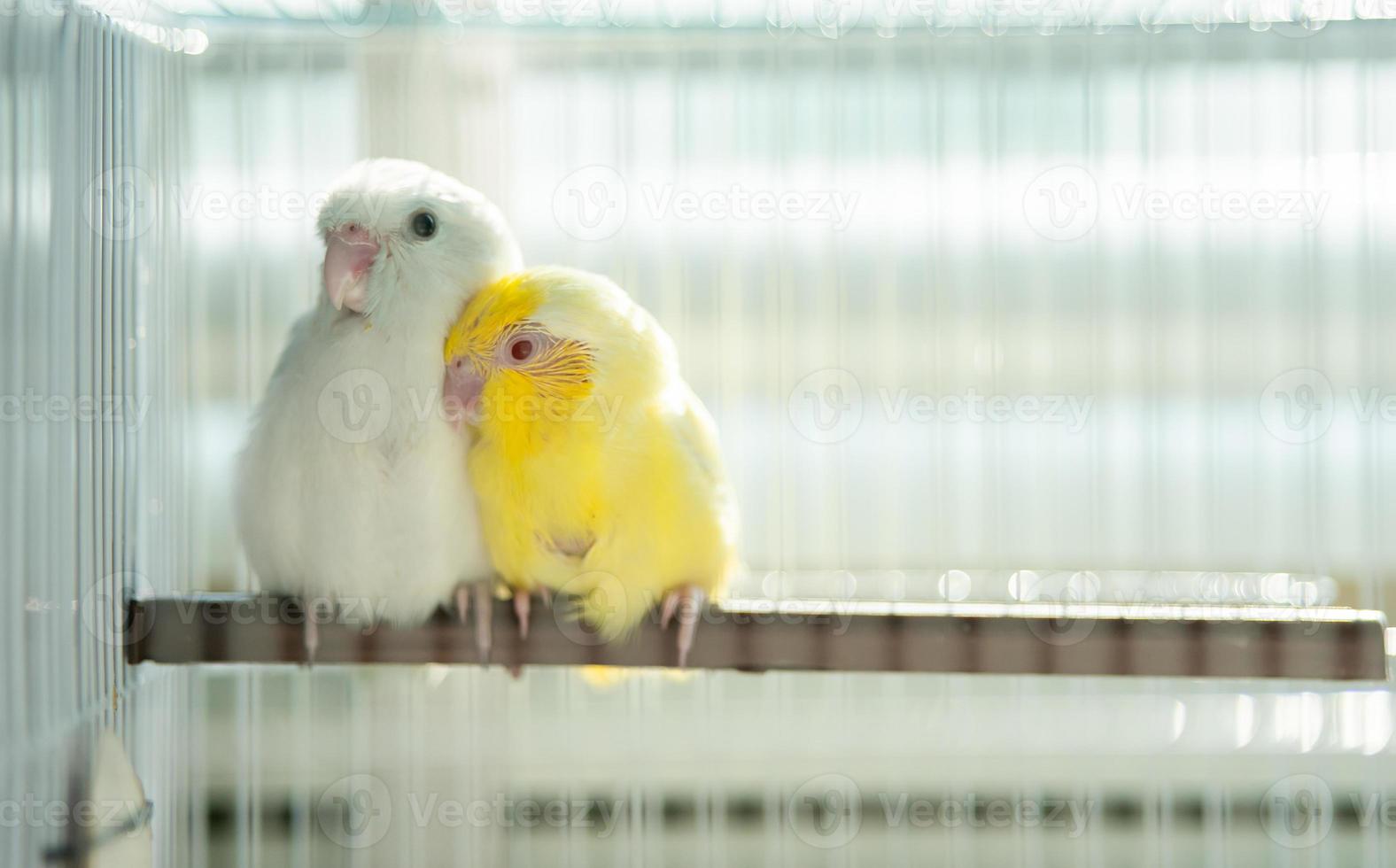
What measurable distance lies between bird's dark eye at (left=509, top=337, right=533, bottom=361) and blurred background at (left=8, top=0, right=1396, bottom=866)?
168 mm

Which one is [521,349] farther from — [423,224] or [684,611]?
[684,611]

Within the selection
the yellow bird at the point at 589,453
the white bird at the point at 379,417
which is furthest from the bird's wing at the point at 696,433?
the white bird at the point at 379,417

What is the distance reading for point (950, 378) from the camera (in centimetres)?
109

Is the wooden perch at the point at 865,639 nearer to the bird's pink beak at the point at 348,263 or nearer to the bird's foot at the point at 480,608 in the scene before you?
the bird's foot at the point at 480,608

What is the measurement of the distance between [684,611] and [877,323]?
1.27 ft

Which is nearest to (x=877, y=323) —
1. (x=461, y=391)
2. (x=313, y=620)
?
(x=461, y=391)

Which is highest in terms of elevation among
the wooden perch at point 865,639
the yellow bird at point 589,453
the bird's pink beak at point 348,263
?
the bird's pink beak at point 348,263

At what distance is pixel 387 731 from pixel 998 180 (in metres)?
0.93

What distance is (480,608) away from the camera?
41.3 inches

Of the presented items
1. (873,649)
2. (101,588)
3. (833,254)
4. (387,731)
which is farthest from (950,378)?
(101,588)

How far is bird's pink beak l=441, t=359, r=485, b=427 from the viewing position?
1015 millimetres

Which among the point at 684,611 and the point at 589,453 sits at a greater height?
the point at 589,453

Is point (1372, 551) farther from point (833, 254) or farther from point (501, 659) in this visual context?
point (501, 659)

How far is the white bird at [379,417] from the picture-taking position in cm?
101
